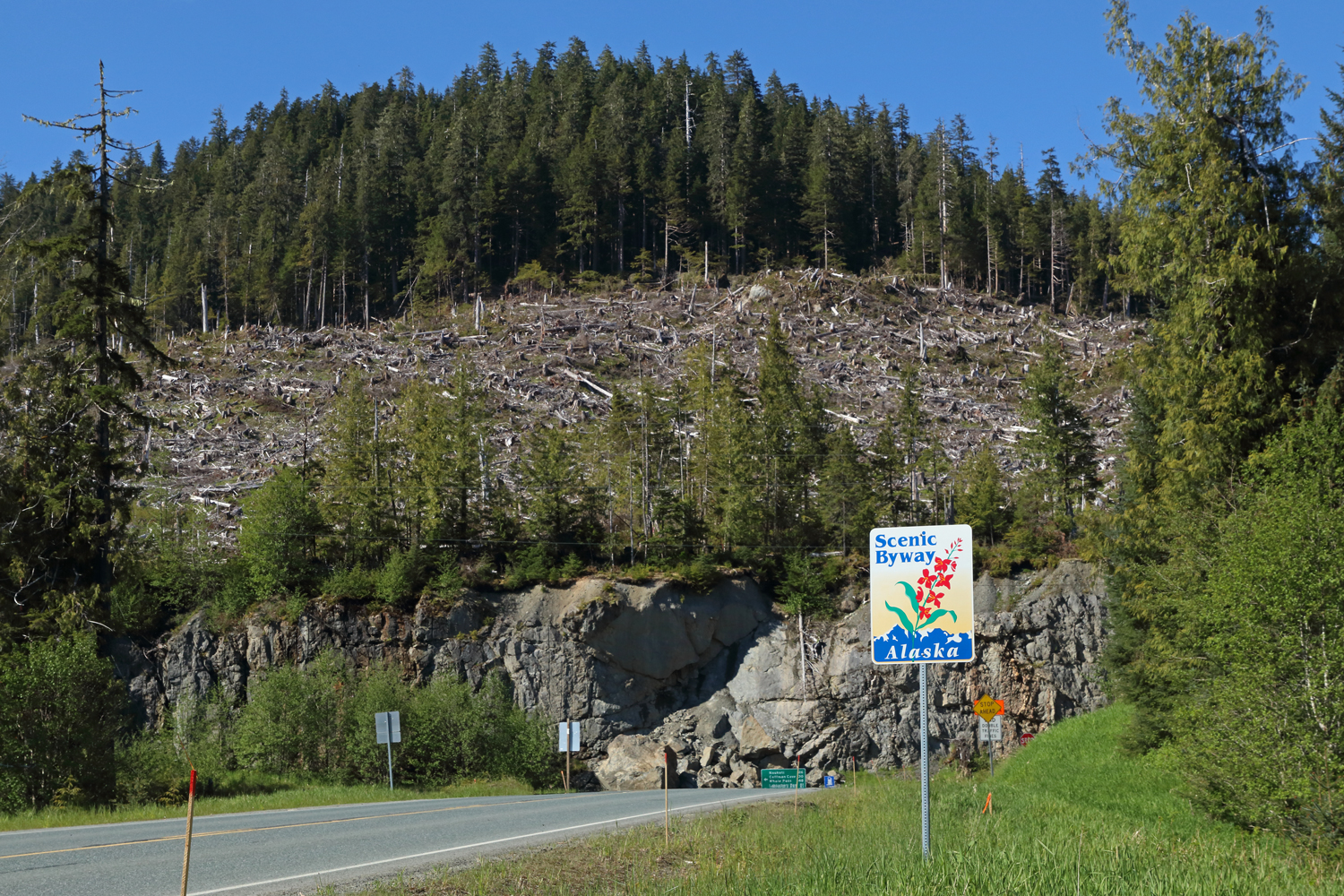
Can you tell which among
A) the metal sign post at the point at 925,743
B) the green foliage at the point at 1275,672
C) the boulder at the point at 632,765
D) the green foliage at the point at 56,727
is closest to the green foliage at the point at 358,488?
the boulder at the point at 632,765

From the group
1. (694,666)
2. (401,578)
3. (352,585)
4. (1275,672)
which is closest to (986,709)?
(694,666)

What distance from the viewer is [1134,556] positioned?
30859mm

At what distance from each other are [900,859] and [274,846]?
8.07 metres

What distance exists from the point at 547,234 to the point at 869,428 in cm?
5419

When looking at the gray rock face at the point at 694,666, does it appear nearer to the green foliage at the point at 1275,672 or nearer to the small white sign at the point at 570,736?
the small white sign at the point at 570,736

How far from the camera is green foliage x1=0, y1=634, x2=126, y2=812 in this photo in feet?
69.0

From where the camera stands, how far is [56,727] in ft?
71.4

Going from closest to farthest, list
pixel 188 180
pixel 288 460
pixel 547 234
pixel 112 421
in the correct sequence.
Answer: pixel 112 421 < pixel 288 460 < pixel 547 234 < pixel 188 180

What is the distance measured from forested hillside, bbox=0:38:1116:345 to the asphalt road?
282 feet

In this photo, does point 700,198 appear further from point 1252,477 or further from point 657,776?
point 1252,477

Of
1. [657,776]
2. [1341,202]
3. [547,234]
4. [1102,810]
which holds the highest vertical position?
[547,234]

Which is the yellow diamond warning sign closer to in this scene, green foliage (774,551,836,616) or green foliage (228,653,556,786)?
green foliage (774,551,836,616)

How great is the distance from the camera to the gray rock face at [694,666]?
47.8 m

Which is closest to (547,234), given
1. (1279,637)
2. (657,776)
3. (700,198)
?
(700,198)
